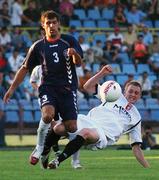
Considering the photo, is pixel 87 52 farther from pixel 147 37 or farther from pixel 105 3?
pixel 105 3

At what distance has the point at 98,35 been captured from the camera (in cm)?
2978

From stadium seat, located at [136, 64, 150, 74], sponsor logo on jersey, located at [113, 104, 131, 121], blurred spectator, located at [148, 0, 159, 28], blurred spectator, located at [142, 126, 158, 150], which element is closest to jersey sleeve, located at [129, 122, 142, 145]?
sponsor logo on jersey, located at [113, 104, 131, 121]

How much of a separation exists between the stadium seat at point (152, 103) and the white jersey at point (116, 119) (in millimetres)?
13369

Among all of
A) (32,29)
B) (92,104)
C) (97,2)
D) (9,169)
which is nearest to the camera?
(9,169)

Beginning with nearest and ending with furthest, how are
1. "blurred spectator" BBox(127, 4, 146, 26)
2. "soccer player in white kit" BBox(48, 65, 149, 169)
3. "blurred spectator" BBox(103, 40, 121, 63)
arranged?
"soccer player in white kit" BBox(48, 65, 149, 169), "blurred spectator" BBox(103, 40, 121, 63), "blurred spectator" BBox(127, 4, 146, 26)

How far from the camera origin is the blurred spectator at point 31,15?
95.3 feet

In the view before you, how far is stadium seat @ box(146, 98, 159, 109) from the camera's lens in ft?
86.2

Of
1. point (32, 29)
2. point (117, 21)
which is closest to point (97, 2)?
point (117, 21)

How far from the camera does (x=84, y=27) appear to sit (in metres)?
30.1

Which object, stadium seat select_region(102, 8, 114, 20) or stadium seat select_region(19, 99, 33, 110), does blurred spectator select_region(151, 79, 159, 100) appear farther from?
stadium seat select_region(102, 8, 114, 20)

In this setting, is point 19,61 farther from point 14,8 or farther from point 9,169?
point 9,169

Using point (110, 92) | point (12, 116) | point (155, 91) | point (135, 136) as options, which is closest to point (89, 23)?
point (155, 91)

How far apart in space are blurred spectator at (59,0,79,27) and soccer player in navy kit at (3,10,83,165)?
16676 mm

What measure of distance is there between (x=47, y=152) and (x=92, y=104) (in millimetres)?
12652
